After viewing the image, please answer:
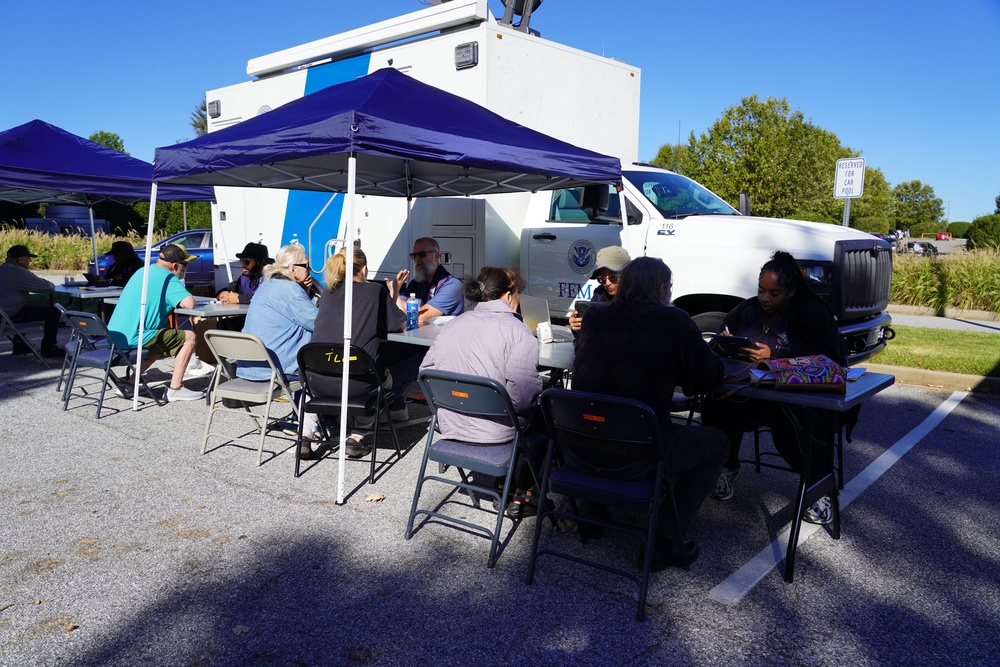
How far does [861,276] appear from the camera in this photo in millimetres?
6395

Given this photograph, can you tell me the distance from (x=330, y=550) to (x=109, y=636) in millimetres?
1073

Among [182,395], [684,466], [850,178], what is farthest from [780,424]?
[850,178]

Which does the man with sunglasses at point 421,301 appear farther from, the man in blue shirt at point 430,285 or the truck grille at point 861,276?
the truck grille at point 861,276

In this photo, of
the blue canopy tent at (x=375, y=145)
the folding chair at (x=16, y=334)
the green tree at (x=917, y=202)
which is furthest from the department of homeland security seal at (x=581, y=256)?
the green tree at (x=917, y=202)

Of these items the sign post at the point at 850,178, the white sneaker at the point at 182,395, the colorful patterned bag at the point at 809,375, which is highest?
the sign post at the point at 850,178

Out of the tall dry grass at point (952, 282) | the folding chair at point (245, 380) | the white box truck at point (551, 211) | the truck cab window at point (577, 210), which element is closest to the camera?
the folding chair at point (245, 380)

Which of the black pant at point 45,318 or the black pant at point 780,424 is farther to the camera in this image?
the black pant at point 45,318

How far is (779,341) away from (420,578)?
2.49 meters

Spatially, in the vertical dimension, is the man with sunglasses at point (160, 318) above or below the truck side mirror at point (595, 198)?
below

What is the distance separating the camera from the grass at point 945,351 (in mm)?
7859

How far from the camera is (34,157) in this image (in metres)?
8.73

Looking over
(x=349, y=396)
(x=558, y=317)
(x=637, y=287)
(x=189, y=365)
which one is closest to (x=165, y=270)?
(x=189, y=365)

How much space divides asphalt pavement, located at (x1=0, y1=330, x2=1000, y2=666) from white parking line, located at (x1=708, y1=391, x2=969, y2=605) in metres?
0.02

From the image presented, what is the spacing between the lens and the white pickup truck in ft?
20.6
